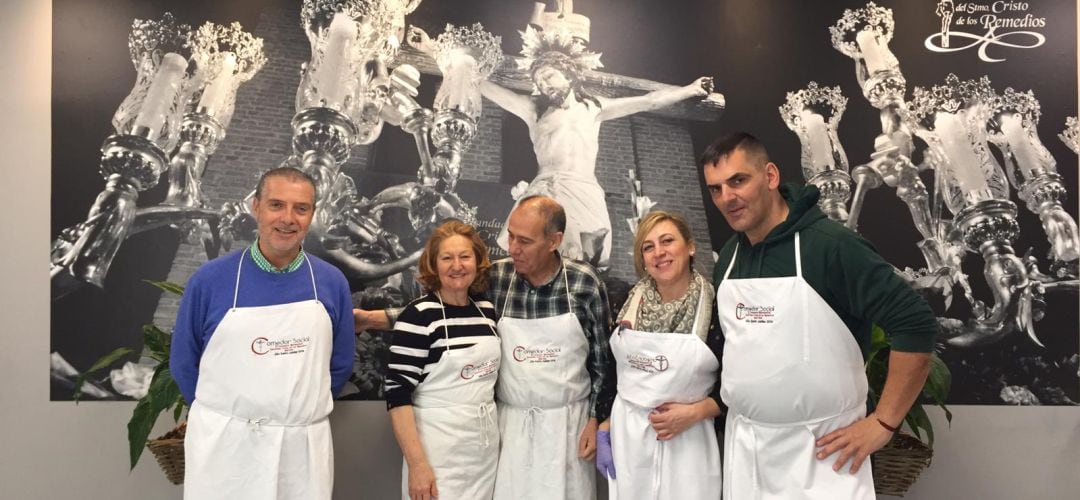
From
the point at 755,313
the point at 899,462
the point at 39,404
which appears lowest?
the point at 899,462

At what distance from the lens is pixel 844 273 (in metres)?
1.78

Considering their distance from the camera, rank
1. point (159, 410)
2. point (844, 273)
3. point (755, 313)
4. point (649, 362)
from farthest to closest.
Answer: point (159, 410), point (649, 362), point (755, 313), point (844, 273)

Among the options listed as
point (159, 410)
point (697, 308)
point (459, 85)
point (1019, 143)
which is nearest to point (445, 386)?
point (697, 308)

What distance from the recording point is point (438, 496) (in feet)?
7.07

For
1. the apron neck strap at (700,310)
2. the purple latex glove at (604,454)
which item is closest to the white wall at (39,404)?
the purple latex glove at (604,454)

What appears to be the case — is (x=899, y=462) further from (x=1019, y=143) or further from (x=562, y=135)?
(x=562, y=135)

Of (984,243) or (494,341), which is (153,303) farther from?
(984,243)

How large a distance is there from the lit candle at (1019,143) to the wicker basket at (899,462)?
1345mm

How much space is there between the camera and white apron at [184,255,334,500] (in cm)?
201

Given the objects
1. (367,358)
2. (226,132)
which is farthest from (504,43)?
(367,358)

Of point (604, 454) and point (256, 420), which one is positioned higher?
point (256, 420)

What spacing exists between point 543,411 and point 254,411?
902mm

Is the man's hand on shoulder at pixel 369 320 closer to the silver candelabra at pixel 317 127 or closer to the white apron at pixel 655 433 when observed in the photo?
the silver candelabra at pixel 317 127

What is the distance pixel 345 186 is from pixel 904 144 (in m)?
2.42
